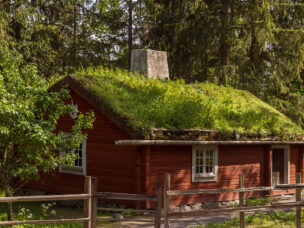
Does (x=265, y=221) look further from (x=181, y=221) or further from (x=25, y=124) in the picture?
(x=25, y=124)

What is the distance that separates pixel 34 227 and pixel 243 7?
59.0 feet

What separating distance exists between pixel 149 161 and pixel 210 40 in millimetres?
12886

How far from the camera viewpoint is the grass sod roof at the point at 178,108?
13.8 meters

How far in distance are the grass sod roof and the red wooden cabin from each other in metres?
0.30

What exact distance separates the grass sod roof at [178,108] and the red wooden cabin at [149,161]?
303mm

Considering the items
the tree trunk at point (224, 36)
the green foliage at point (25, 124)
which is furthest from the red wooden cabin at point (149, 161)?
the tree trunk at point (224, 36)

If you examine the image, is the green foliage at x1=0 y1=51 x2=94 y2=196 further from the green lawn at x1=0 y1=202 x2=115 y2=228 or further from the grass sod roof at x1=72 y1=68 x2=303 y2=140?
the grass sod roof at x1=72 y1=68 x2=303 y2=140

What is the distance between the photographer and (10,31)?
2538 cm

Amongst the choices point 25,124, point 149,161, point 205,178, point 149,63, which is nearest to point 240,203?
point 149,161

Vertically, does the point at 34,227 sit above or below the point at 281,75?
below

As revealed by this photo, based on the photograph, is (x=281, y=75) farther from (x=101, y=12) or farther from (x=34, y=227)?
(x=34, y=227)

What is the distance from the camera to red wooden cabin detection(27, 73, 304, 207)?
1347 cm

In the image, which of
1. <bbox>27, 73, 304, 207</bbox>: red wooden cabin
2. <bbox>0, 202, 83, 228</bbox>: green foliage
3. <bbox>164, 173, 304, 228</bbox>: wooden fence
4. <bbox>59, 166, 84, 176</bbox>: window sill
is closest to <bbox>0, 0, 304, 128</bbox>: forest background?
<bbox>27, 73, 304, 207</bbox>: red wooden cabin

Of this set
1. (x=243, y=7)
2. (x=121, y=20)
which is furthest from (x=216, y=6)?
(x=121, y=20)
